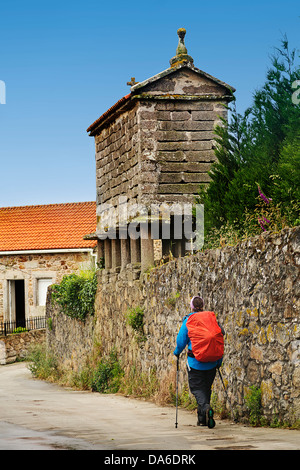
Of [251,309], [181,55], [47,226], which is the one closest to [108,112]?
[181,55]

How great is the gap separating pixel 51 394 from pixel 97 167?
236 inches

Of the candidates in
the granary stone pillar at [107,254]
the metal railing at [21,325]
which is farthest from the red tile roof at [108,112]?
the metal railing at [21,325]

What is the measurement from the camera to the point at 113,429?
8234 mm

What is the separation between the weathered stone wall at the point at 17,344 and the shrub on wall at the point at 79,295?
784 centimetres

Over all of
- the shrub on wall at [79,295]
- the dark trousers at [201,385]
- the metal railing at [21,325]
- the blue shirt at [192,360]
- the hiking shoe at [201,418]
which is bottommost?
the metal railing at [21,325]

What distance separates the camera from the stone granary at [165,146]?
46.7 feet

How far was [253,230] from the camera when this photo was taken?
10.1m

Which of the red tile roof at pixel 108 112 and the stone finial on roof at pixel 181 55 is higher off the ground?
the stone finial on roof at pixel 181 55

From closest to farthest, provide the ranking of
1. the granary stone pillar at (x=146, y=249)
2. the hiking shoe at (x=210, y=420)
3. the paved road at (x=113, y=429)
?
the paved road at (x=113, y=429), the hiking shoe at (x=210, y=420), the granary stone pillar at (x=146, y=249)

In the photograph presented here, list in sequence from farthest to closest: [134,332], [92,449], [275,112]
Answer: [134,332], [275,112], [92,449]

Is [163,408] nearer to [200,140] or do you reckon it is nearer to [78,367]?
[200,140]

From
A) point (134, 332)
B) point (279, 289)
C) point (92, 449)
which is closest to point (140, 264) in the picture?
point (134, 332)

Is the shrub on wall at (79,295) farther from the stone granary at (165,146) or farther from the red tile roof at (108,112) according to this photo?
the red tile roof at (108,112)

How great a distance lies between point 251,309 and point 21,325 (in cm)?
2119
